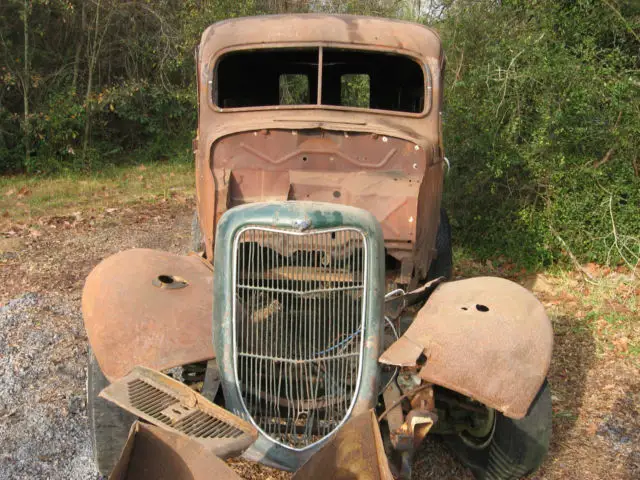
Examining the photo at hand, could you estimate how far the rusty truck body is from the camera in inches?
106

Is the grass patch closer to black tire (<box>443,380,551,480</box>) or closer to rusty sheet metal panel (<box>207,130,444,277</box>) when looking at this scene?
rusty sheet metal panel (<box>207,130,444,277</box>)

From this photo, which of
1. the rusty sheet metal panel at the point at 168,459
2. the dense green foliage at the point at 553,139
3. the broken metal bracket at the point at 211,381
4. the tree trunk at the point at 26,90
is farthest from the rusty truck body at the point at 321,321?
the tree trunk at the point at 26,90

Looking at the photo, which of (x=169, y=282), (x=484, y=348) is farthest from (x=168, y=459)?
(x=484, y=348)

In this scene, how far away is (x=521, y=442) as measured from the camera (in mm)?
3004

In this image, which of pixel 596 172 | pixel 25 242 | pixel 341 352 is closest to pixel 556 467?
pixel 341 352

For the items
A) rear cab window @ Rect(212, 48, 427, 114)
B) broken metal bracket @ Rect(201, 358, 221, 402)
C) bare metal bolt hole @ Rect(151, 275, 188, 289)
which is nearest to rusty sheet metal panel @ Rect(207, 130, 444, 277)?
rear cab window @ Rect(212, 48, 427, 114)

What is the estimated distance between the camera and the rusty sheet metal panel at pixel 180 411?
2.43m

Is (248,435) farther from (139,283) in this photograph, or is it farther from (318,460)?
(139,283)

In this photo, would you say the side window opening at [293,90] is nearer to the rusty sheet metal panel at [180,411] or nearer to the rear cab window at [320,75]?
the rear cab window at [320,75]

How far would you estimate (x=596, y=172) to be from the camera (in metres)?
5.99

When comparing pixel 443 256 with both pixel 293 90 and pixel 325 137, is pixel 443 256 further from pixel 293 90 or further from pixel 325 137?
pixel 293 90

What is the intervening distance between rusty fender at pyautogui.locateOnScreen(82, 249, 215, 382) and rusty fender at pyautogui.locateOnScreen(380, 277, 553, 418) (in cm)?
90

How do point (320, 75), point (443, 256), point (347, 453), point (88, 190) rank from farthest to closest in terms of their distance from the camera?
point (88, 190) → point (443, 256) → point (320, 75) → point (347, 453)

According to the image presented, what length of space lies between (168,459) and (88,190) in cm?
851
